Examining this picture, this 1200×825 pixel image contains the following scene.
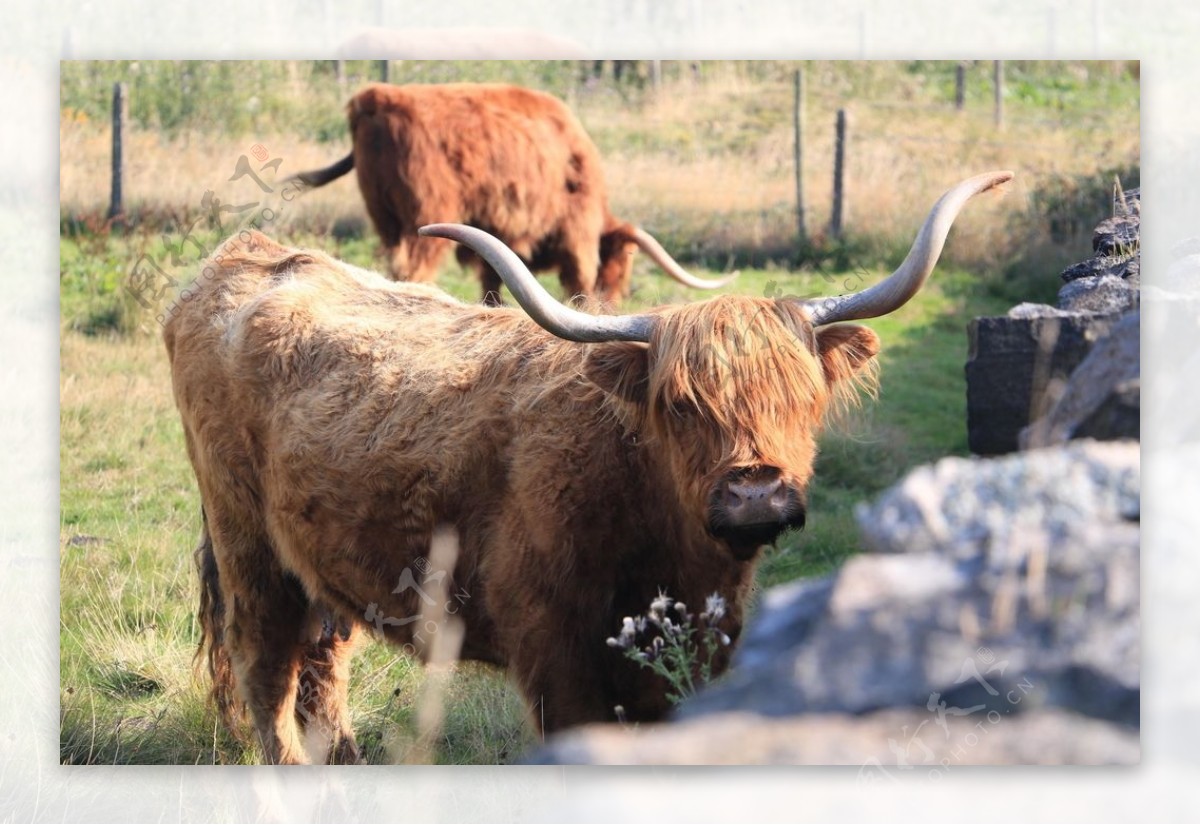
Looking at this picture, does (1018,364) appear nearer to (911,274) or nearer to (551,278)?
(911,274)

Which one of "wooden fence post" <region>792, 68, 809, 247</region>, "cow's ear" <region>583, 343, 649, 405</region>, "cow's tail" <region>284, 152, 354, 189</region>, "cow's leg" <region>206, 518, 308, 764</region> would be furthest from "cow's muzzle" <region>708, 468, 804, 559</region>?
"wooden fence post" <region>792, 68, 809, 247</region>

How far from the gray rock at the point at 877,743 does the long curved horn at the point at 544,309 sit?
4.09 feet

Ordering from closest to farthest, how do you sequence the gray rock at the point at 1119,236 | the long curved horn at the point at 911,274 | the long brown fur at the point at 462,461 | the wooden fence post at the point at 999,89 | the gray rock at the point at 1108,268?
the long curved horn at the point at 911,274
the long brown fur at the point at 462,461
the gray rock at the point at 1108,268
the gray rock at the point at 1119,236
the wooden fence post at the point at 999,89

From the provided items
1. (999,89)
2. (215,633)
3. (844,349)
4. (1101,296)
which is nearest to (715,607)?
(844,349)

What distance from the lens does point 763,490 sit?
3.53 meters

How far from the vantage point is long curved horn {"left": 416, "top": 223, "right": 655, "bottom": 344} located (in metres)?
3.69

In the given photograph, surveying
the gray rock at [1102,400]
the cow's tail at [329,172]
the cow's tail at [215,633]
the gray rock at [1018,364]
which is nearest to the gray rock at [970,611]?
the gray rock at [1102,400]

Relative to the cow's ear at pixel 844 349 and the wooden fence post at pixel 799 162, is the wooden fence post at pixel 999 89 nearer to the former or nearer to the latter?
the wooden fence post at pixel 799 162

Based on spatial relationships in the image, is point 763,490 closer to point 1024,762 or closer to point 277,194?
point 1024,762

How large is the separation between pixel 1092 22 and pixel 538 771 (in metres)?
2.96

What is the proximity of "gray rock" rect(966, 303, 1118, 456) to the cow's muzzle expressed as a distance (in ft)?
2.51

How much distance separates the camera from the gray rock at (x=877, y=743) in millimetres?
2410

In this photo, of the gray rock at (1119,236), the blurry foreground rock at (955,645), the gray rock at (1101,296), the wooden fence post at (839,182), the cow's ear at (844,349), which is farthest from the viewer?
the wooden fence post at (839,182)

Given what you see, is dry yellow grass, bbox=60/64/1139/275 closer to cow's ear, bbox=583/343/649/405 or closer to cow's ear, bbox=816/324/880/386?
Answer: cow's ear, bbox=816/324/880/386
